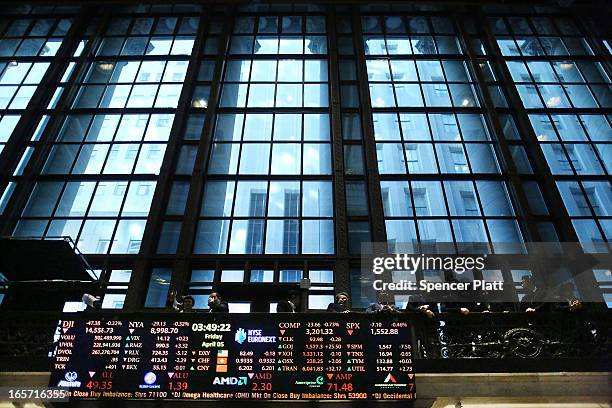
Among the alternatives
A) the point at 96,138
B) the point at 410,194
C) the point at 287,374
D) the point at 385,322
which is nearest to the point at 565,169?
the point at 410,194

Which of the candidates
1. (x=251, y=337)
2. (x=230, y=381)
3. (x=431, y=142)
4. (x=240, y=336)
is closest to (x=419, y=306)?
(x=251, y=337)

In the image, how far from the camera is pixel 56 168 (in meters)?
18.1

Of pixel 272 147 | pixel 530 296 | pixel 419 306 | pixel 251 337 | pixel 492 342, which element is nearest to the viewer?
pixel 251 337

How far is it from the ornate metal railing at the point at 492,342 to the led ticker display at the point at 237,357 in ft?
1.67

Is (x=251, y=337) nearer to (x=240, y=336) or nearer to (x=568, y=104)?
(x=240, y=336)

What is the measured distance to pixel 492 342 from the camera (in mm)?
10703

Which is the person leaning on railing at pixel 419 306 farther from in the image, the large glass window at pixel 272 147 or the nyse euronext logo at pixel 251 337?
the large glass window at pixel 272 147

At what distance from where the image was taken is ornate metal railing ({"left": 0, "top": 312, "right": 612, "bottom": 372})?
33.8ft

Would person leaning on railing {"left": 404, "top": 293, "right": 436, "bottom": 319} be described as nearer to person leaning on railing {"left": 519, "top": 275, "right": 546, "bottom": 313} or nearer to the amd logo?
person leaning on railing {"left": 519, "top": 275, "right": 546, "bottom": 313}

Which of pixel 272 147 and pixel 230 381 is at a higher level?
pixel 272 147

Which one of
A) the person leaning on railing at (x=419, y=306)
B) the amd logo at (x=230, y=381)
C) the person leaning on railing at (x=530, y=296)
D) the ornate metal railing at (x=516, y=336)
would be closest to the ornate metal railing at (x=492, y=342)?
the ornate metal railing at (x=516, y=336)

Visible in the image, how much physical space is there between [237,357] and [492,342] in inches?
192

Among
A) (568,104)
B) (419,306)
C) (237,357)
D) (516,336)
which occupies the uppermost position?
(568,104)

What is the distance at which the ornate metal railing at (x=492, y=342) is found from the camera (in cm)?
1030
